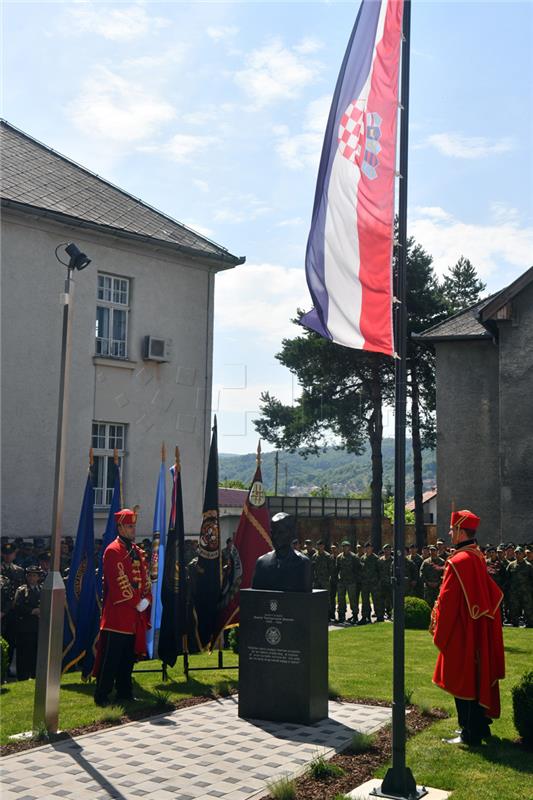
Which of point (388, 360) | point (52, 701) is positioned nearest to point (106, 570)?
point (52, 701)

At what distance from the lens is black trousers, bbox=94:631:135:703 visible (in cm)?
962

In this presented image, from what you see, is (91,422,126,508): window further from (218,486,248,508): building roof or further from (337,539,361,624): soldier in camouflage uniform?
(218,486,248,508): building roof

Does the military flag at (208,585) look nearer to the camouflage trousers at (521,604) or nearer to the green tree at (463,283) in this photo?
the camouflage trousers at (521,604)

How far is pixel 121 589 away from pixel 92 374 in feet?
37.7

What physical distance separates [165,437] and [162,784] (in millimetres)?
15690

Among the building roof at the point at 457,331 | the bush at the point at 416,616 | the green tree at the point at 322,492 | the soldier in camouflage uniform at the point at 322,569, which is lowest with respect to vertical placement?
the bush at the point at 416,616

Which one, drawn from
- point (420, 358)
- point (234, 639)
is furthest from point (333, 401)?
point (234, 639)

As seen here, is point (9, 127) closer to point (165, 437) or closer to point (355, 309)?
point (165, 437)

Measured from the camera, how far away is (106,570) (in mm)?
9828

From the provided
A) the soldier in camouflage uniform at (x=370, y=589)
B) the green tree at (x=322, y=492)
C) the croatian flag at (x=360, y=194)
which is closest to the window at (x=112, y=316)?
the soldier in camouflage uniform at (x=370, y=589)

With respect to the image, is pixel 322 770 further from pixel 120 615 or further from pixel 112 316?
pixel 112 316

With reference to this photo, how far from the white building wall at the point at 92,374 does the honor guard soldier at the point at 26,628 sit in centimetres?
665

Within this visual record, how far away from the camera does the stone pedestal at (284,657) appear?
882 cm

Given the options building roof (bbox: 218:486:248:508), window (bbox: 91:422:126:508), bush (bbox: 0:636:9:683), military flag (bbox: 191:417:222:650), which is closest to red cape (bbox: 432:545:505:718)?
military flag (bbox: 191:417:222:650)
